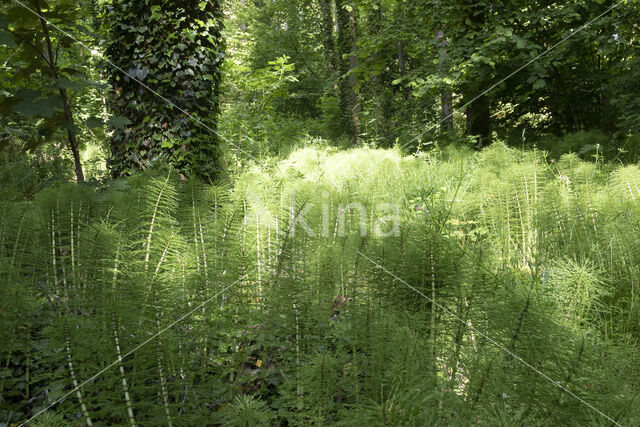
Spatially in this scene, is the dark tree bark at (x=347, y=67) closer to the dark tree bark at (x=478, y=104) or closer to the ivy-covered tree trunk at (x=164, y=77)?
the dark tree bark at (x=478, y=104)

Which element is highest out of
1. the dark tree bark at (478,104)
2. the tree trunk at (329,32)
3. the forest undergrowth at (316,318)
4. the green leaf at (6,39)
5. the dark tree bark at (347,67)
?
the tree trunk at (329,32)

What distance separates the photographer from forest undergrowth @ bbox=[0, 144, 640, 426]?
116 centimetres

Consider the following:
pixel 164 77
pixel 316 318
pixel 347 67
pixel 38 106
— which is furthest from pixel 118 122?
pixel 347 67

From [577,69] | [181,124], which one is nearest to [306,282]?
[181,124]

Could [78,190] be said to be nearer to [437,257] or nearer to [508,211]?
[437,257]

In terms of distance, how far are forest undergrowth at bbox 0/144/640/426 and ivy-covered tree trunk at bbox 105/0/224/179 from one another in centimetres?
117

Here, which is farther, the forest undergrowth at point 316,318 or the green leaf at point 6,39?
the green leaf at point 6,39

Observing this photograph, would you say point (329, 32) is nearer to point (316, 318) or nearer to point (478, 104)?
point (478, 104)

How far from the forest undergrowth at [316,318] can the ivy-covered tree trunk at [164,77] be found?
1170 mm

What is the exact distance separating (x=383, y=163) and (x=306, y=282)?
3906 millimetres

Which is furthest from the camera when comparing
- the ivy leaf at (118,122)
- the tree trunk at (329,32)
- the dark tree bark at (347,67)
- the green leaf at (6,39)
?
the tree trunk at (329,32)

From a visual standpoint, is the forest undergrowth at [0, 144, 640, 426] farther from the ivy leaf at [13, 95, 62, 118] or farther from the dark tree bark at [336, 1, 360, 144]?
the dark tree bark at [336, 1, 360, 144]

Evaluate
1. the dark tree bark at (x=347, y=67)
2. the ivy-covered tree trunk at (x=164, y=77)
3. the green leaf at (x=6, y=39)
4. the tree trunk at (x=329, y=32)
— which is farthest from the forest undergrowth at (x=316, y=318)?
the tree trunk at (x=329, y=32)

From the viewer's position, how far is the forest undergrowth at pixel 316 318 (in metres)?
1.16
